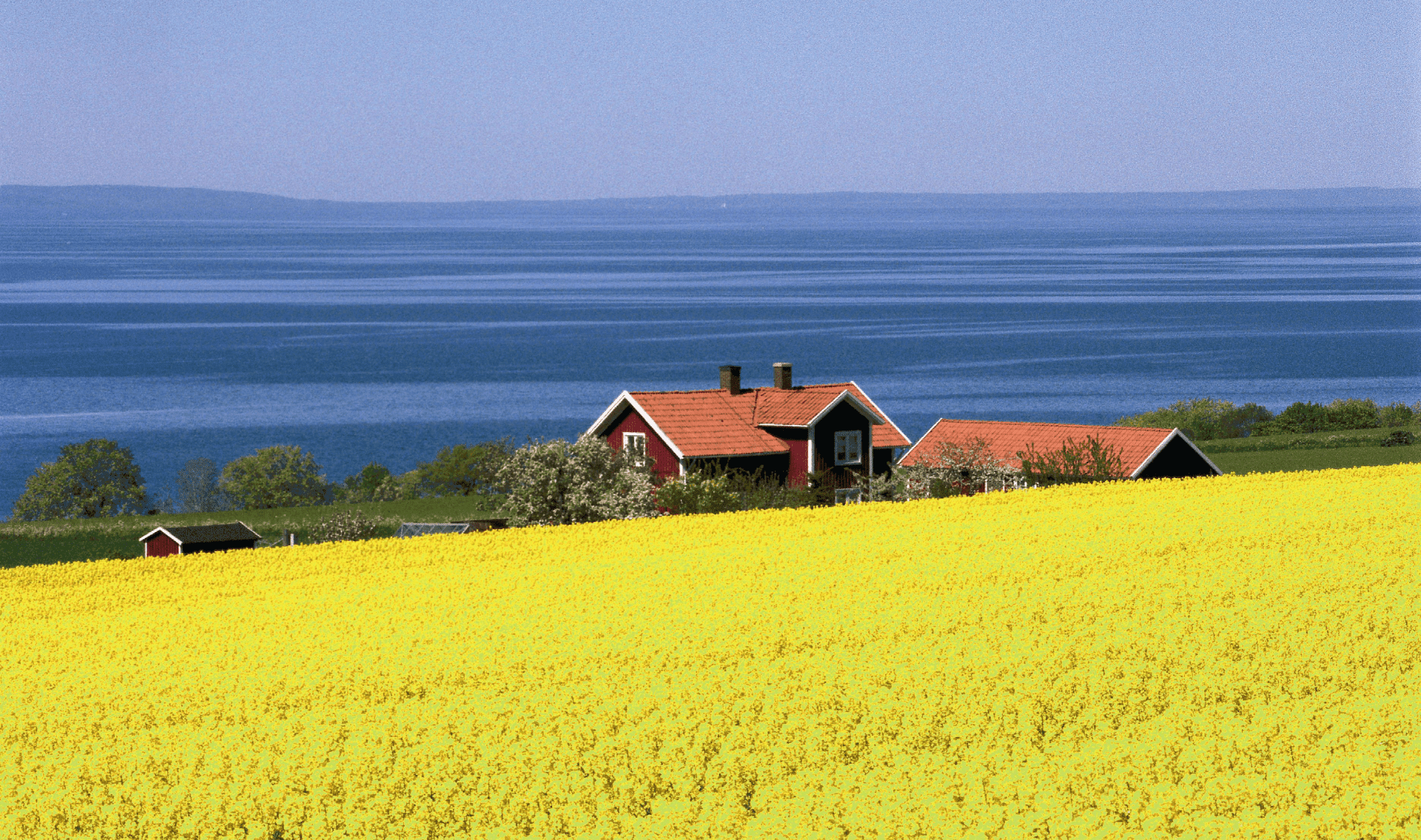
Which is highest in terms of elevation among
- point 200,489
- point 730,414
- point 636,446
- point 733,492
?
point 730,414

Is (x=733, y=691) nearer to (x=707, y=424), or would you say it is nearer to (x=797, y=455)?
(x=707, y=424)

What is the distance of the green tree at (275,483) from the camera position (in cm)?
9619

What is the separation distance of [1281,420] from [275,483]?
5741cm

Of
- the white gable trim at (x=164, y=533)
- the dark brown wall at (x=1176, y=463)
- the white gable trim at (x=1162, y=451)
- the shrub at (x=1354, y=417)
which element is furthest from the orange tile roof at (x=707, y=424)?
the shrub at (x=1354, y=417)

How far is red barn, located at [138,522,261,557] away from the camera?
165 ft

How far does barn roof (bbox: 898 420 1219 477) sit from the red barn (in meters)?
21.2

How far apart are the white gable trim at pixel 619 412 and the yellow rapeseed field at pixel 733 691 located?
73.9 feet

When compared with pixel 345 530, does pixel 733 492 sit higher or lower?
higher

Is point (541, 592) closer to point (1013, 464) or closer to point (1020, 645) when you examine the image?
point (1020, 645)

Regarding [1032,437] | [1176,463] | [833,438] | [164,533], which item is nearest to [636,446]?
[833,438]

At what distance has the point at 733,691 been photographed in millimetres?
16188

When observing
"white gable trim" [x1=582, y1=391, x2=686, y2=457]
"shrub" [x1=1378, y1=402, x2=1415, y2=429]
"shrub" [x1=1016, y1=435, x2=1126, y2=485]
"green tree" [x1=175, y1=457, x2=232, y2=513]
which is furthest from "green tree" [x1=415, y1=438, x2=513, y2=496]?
"shrub" [x1=1378, y1=402, x2=1415, y2=429]

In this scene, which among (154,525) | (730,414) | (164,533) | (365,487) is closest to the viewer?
(164,533)

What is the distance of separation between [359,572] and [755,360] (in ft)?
459
